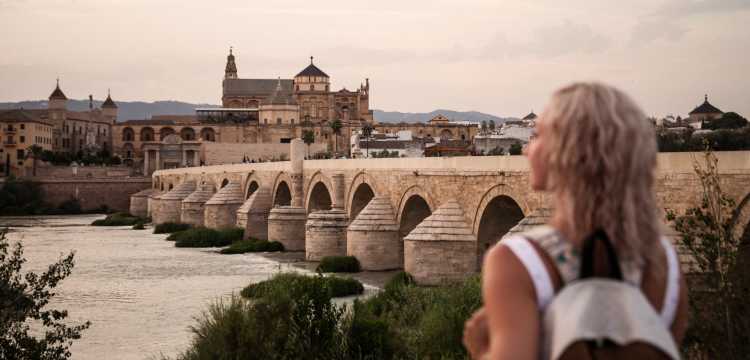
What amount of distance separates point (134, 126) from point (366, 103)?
81.3 feet

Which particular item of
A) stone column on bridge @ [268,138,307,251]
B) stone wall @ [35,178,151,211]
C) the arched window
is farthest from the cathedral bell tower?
stone column on bridge @ [268,138,307,251]

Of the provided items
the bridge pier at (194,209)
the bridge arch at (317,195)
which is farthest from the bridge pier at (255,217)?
the bridge pier at (194,209)

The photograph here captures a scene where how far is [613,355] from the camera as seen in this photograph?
5.76 feet

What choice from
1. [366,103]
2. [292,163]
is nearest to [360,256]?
[292,163]

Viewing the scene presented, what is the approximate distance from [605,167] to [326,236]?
21.8 metres

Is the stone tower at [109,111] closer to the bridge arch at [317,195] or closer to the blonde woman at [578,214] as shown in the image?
the bridge arch at [317,195]

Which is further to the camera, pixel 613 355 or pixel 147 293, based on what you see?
pixel 147 293

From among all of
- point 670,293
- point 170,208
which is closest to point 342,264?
point 670,293

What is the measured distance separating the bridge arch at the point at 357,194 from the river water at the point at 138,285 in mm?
2718

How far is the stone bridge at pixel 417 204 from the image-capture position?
12.2 meters

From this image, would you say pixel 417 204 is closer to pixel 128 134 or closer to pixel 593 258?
pixel 593 258

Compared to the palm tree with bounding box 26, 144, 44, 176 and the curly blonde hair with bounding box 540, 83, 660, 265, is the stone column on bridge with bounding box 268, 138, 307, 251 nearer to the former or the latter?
the curly blonde hair with bounding box 540, 83, 660, 265

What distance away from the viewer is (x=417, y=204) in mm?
21422

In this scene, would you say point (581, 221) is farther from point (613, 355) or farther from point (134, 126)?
point (134, 126)
